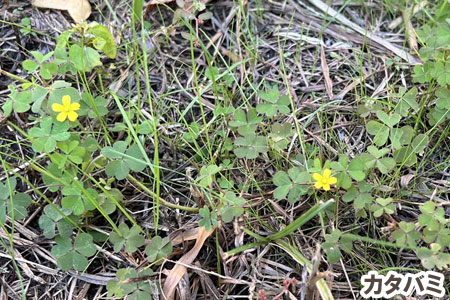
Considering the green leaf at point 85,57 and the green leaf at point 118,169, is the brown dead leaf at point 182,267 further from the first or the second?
the green leaf at point 85,57

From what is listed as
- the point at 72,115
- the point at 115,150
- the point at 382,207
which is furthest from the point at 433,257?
the point at 72,115

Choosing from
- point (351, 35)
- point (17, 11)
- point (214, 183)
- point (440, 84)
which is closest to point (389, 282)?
point (214, 183)

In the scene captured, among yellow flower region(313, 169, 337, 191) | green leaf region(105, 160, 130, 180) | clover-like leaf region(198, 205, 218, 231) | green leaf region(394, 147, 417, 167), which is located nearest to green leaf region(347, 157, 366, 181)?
yellow flower region(313, 169, 337, 191)

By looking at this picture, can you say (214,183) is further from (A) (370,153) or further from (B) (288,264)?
(A) (370,153)

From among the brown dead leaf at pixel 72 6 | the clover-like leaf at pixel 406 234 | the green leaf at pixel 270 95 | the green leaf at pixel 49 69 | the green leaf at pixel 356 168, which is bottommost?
the clover-like leaf at pixel 406 234

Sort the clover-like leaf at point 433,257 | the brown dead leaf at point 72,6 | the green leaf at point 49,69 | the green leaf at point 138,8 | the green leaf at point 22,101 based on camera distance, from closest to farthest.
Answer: the clover-like leaf at point 433,257
the green leaf at point 22,101
the green leaf at point 49,69
the green leaf at point 138,8
the brown dead leaf at point 72,6

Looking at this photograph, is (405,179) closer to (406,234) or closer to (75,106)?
(406,234)

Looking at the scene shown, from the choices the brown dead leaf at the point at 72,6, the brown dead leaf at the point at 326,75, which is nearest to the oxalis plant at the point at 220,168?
the brown dead leaf at the point at 326,75

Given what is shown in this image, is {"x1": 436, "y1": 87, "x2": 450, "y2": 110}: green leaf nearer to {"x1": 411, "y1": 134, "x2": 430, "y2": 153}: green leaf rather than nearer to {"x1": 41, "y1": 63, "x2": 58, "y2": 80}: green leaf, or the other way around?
{"x1": 411, "y1": 134, "x2": 430, "y2": 153}: green leaf

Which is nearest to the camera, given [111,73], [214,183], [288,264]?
[288,264]
